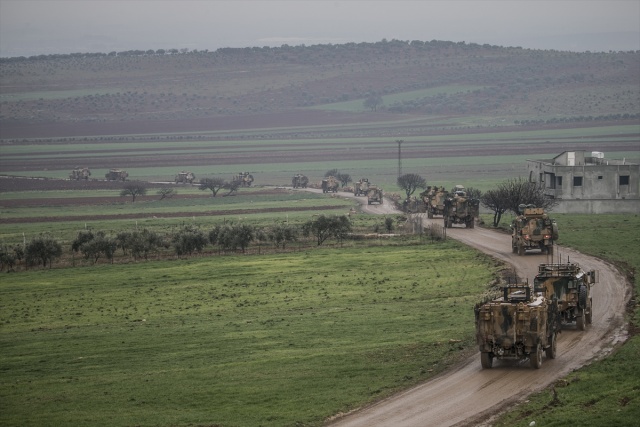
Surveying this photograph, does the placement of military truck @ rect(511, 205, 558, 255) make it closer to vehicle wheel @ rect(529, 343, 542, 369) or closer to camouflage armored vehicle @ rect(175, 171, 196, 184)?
vehicle wheel @ rect(529, 343, 542, 369)

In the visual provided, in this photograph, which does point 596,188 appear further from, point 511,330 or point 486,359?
point 511,330

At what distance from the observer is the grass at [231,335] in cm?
3369

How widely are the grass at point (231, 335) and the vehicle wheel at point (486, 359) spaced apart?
175cm

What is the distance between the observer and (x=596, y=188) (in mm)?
98062

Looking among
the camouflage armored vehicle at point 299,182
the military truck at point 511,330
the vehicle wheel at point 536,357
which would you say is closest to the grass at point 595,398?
the vehicle wheel at point 536,357

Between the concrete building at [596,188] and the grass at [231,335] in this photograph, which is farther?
the concrete building at [596,188]

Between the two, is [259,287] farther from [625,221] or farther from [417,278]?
[625,221]

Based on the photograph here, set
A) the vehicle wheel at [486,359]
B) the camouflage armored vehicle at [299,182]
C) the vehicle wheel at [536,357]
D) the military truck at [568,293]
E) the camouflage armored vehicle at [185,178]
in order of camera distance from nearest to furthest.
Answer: the vehicle wheel at [536,357] < the vehicle wheel at [486,359] < the military truck at [568,293] < the camouflage armored vehicle at [299,182] < the camouflage armored vehicle at [185,178]

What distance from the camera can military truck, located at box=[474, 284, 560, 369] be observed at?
3403cm

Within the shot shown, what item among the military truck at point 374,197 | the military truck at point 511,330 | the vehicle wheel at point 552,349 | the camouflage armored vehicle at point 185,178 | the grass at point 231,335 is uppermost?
the camouflage armored vehicle at point 185,178

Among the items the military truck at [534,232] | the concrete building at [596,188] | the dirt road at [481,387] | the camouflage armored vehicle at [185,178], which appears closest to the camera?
the dirt road at [481,387]

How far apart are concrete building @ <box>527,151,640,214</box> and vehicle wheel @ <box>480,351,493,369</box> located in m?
63.7

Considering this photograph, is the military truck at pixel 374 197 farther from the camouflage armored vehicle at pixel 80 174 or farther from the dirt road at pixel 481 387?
the dirt road at pixel 481 387

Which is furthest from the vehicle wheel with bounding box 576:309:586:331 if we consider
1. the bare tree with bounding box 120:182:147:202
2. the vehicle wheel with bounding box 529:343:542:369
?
the bare tree with bounding box 120:182:147:202
